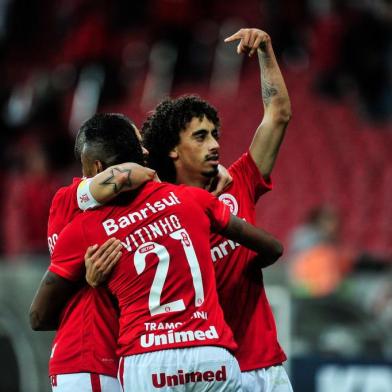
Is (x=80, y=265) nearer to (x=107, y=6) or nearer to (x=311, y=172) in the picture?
(x=311, y=172)

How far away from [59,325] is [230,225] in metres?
0.85

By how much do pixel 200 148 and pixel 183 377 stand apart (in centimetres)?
110

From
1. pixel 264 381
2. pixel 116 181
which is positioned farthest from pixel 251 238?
pixel 264 381

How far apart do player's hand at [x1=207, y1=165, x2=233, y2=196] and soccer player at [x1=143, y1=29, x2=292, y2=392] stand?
3 cm

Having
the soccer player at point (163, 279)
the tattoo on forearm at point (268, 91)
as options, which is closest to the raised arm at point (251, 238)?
the soccer player at point (163, 279)

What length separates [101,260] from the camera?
4.07m

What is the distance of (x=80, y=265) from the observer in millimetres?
4191

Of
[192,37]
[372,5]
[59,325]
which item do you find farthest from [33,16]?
[59,325]

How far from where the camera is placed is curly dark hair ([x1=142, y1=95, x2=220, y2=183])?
15.3 ft

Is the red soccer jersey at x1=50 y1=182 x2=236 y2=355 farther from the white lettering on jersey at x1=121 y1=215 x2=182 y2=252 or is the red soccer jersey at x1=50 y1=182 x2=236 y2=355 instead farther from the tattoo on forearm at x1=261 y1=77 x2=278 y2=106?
the tattoo on forearm at x1=261 y1=77 x2=278 y2=106

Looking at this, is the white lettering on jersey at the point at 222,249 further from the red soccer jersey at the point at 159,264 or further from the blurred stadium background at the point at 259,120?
the blurred stadium background at the point at 259,120

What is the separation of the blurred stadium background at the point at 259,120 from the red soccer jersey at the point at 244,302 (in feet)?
9.67

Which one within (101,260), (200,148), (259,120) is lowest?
(101,260)

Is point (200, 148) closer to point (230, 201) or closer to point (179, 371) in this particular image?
point (230, 201)
